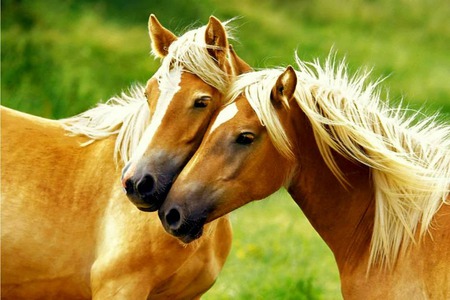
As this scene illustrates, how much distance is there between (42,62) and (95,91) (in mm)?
859

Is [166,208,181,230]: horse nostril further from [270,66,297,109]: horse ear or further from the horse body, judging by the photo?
the horse body

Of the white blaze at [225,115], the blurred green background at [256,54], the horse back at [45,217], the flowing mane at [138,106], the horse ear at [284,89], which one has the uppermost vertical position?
the horse ear at [284,89]

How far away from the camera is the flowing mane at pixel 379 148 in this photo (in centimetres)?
389

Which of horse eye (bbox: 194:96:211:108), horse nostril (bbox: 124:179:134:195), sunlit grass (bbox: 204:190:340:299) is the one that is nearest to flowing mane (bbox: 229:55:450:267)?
horse eye (bbox: 194:96:211:108)

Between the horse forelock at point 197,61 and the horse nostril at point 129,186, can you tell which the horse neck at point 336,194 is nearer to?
the horse forelock at point 197,61

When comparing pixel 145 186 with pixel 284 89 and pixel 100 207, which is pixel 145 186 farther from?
pixel 100 207

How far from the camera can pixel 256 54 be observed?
1496cm

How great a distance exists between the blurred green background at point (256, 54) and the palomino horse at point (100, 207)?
208cm

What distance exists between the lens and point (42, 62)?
487 inches

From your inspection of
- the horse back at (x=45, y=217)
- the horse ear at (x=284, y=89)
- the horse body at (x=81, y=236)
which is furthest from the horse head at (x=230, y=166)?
the horse back at (x=45, y=217)

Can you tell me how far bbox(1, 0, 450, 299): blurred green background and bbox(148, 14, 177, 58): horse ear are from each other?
2525mm

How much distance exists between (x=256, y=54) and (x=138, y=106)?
10.2 meters

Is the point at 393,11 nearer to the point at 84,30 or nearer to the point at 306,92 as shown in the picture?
the point at 84,30

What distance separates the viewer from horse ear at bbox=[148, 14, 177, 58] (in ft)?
15.4
